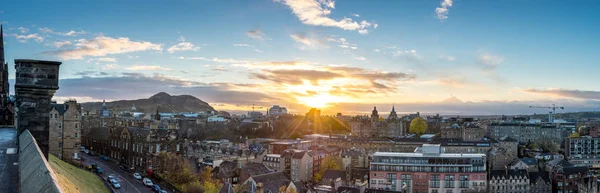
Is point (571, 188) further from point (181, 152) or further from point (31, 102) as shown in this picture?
point (31, 102)

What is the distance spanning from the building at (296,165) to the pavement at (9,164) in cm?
→ 4311

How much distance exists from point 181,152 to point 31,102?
3740 centimetres

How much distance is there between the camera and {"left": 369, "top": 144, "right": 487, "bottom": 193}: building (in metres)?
55.7

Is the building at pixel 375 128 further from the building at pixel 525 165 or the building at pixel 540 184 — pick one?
the building at pixel 540 184

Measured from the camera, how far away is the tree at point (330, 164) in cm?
6088

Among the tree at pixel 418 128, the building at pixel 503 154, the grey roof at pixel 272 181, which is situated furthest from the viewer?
the tree at pixel 418 128

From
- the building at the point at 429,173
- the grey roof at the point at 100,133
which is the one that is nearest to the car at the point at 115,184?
the grey roof at the point at 100,133

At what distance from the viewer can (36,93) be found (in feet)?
44.0

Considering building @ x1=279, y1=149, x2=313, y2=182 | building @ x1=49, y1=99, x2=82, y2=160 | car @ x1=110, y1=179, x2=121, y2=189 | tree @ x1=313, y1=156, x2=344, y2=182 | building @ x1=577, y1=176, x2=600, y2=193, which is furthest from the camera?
tree @ x1=313, y1=156, x2=344, y2=182

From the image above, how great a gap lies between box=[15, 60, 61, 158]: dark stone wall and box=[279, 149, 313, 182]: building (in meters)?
43.6

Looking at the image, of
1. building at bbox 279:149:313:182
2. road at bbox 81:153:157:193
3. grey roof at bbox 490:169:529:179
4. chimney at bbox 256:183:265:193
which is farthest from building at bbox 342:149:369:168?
road at bbox 81:153:157:193

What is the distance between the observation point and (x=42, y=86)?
43.9 ft

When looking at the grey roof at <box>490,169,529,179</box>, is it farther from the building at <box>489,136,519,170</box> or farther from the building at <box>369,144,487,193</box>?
the building at <box>489,136,519,170</box>

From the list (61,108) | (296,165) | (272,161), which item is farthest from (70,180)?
(272,161)
